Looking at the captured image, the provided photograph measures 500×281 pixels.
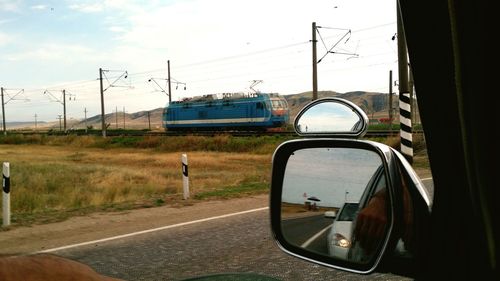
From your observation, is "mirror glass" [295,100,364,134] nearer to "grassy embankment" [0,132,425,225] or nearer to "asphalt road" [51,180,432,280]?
"asphalt road" [51,180,432,280]

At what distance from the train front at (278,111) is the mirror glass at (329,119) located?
42.7m

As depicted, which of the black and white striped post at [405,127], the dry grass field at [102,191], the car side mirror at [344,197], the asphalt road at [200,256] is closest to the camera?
the car side mirror at [344,197]

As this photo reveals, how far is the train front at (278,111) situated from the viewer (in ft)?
146

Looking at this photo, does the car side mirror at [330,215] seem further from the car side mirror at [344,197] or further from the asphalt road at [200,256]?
the asphalt road at [200,256]

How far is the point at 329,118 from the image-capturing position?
1516 millimetres

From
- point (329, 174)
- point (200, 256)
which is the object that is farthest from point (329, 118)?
point (200, 256)

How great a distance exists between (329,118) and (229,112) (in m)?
46.2

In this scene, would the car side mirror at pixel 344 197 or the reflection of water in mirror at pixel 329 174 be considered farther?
the reflection of water in mirror at pixel 329 174

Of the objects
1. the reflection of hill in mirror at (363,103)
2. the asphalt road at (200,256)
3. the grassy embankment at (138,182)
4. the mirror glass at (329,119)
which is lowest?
the grassy embankment at (138,182)

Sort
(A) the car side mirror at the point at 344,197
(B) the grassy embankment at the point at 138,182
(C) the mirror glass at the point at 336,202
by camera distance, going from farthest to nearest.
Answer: (B) the grassy embankment at the point at 138,182, (C) the mirror glass at the point at 336,202, (A) the car side mirror at the point at 344,197

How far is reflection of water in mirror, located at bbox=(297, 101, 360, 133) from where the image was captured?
147cm

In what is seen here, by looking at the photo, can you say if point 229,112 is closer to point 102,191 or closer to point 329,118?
point 102,191

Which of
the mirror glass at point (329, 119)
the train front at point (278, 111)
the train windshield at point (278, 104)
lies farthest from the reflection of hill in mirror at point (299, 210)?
the train windshield at point (278, 104)

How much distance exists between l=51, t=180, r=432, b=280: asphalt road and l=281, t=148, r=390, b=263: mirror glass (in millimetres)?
2662
